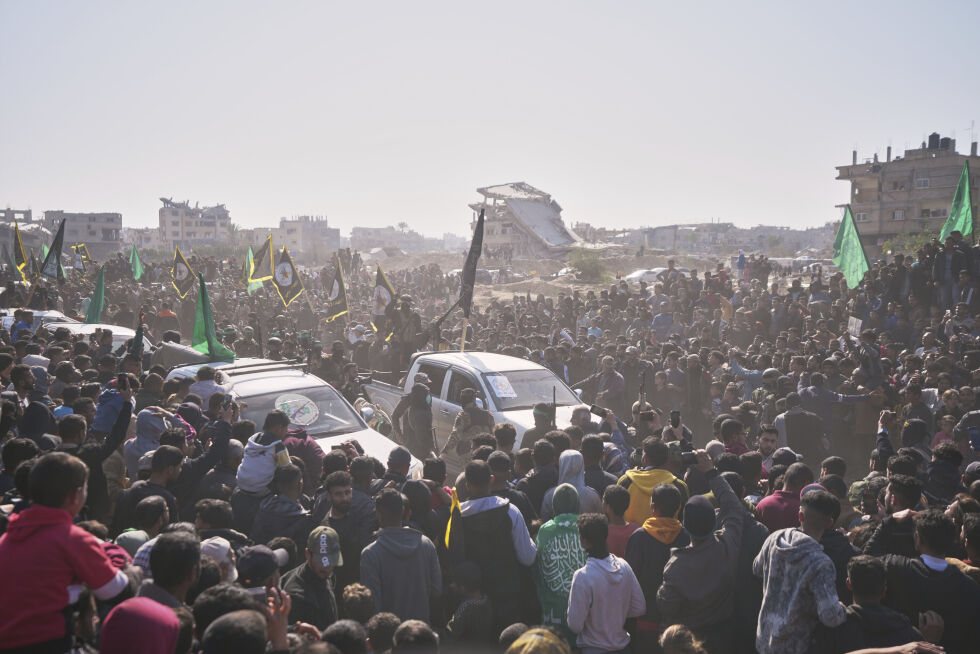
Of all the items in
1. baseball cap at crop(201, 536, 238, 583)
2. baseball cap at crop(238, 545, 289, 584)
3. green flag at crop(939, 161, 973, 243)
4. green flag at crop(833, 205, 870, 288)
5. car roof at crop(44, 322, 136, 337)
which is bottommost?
baseball cap at crop(201, 536, 238, 583)

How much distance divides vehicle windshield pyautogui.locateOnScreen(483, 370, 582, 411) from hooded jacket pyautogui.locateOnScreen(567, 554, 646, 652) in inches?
201

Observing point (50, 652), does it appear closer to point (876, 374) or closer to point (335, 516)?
point (335, 516)

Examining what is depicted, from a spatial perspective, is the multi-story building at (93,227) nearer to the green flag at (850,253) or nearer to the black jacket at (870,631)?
the green flag at (850,253)

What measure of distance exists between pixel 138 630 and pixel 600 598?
2343 mm

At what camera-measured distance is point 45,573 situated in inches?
114

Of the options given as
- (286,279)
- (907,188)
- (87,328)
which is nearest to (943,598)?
(286,279)

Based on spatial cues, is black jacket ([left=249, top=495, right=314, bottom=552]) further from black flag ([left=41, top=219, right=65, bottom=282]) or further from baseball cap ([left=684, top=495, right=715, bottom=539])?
black flag ([left=41, top=219, right=65, bottom=282])

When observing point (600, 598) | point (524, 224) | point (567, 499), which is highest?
point (524, 224)

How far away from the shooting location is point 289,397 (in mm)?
8227

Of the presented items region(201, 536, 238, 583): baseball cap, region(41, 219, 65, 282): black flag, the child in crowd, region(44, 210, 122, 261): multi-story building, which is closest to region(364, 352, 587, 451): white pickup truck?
the child in crowd

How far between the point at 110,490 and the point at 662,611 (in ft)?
14.4

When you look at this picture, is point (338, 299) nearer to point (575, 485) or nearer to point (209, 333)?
point (209, 333)

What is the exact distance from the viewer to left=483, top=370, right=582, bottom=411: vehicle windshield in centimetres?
921

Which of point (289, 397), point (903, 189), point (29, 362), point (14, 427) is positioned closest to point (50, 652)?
point (14, 427)
